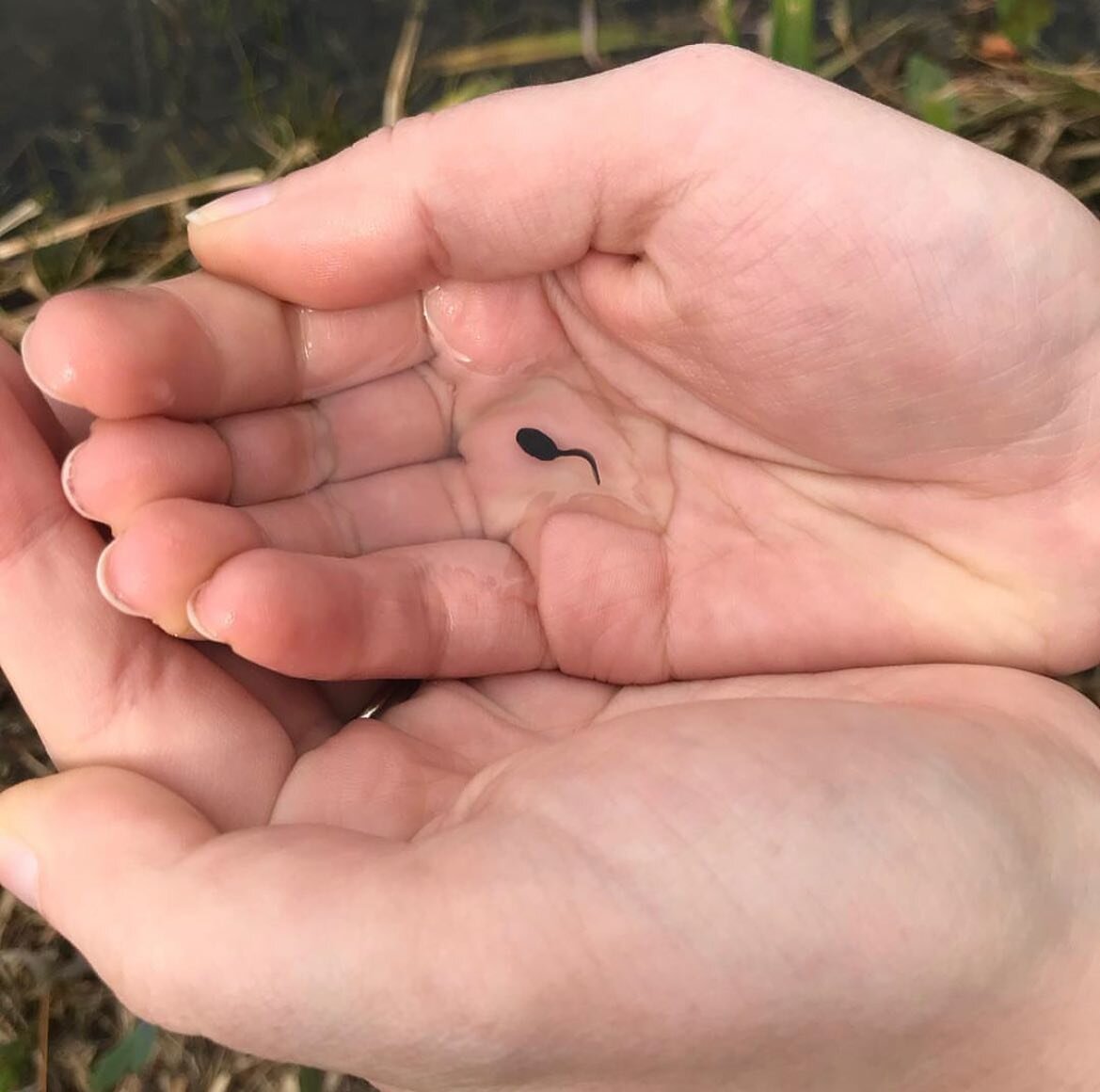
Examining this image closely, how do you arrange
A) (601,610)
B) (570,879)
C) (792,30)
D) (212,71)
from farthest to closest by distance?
(212,71) < (792,30) < (601,610) < (570,879)

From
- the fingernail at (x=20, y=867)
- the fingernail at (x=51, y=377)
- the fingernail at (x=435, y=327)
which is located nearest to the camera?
the fingernail at (x=20, y=867)

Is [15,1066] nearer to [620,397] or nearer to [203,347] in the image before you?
[203,347]

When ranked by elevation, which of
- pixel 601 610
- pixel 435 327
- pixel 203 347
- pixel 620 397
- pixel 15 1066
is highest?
pixel 203 347

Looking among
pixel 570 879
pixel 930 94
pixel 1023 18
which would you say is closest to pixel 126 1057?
pixel 570 879

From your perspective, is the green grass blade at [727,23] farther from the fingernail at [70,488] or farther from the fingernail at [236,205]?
the fingernail at [70,488]

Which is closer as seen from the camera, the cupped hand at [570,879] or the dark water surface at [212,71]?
the cupped hand at [570,879]

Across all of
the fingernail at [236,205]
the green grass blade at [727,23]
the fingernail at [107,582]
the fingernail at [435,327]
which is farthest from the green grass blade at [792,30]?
the fingernail at [107,582]

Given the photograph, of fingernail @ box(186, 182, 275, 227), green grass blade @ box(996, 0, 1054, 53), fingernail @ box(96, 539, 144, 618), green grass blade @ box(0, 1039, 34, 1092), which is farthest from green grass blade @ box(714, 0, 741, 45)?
green grass blade @ box(0, 1039, 34, 1092)
